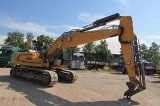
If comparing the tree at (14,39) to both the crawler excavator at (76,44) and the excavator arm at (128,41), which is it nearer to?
the crawler excavator at (76,44)

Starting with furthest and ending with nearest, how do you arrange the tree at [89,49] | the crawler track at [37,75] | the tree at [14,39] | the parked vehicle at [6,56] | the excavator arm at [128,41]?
the tree at [14,39], the tree at [89,49], the parked vehicle at [6,56], the crawler track at [37,75], the excavator arm at [128,41]

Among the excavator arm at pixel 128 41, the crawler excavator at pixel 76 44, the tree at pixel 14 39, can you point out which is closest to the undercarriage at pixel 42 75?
the crawler excavator at pixel 76 44

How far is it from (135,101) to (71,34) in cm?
587

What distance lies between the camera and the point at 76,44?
50.9ft

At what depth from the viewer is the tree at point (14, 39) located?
87338 mm

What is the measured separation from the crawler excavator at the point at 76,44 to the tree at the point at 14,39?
→ 224 ft

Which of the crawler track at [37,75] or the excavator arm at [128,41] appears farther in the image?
the crawler track at [37,75]

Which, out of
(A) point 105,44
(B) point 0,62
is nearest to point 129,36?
(B) point 0,62

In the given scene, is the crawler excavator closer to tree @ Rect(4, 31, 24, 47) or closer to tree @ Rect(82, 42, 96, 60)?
tree @ Rect(82, 42, 96, 60)

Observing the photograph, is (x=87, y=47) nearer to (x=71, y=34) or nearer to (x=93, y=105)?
(x=71, y=34)

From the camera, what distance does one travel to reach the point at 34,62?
17.5 m

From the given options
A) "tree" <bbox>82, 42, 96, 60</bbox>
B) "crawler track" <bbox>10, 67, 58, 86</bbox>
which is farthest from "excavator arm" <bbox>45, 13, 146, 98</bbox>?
"tree" <bbox>82, 42, 96, 60</bbox>

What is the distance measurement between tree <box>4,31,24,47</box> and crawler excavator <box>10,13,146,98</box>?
224ft

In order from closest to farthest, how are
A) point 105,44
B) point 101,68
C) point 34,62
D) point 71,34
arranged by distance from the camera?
1. point 71,34
2. point 34,62
3. point 101,68
4. point 105,44
